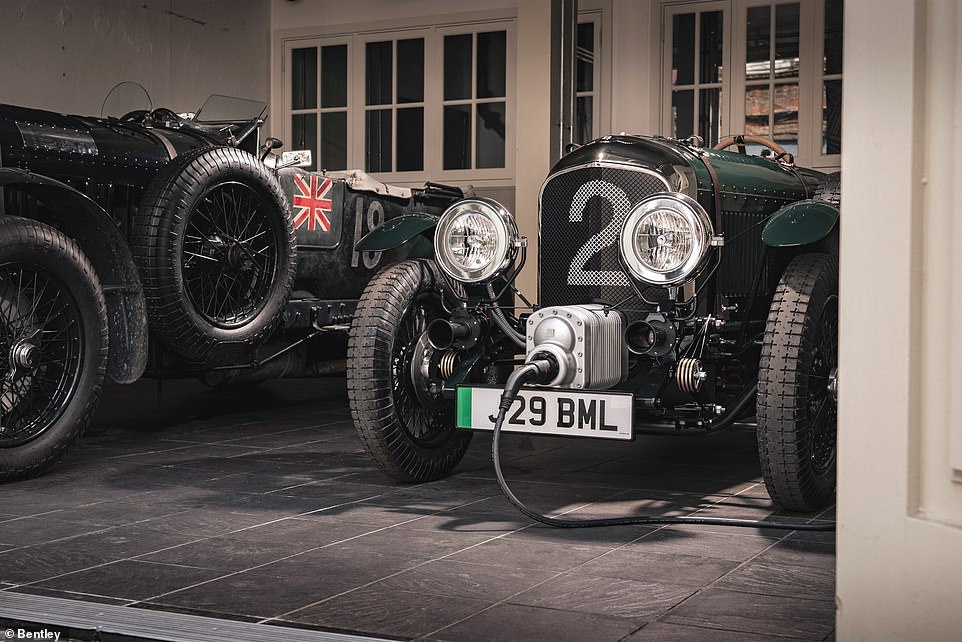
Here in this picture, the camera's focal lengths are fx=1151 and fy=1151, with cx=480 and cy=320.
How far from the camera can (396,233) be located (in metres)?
4.27

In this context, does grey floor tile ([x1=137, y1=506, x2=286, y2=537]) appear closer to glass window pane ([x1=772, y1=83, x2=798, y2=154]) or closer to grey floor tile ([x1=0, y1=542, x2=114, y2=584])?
grey floor tile ([x1=0, y1=542, x2=114, y2=584])

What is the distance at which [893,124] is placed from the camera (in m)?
1.89

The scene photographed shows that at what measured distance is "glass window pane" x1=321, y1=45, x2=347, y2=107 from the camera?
10242 millimetres

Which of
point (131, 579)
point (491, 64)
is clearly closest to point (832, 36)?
point (491, 64)

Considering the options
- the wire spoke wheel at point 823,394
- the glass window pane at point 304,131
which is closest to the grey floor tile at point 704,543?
the wire spoke wheel at point 823,394

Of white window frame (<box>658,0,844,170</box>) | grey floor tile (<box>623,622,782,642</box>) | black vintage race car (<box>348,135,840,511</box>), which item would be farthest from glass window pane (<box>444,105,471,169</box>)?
grey floor tile (<box>623,622,782,642</box>)

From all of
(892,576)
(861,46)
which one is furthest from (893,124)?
(892,576)

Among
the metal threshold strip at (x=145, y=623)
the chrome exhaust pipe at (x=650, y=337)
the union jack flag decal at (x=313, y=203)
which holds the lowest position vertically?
the metal threshold strip at (x=145, y=623)

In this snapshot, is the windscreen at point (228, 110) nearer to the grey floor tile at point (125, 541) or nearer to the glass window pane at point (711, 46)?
the grey floor tile at point (125, 541)

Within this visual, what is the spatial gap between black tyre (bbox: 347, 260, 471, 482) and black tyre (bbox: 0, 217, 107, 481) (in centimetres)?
104

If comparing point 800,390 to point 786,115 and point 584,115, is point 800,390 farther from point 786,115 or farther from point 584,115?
point 584,115

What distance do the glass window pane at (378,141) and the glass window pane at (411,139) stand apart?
117 millimetres

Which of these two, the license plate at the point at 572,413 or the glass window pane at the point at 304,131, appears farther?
the glass window pane at the point at 304,131

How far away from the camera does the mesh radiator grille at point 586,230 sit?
4.00 metres
